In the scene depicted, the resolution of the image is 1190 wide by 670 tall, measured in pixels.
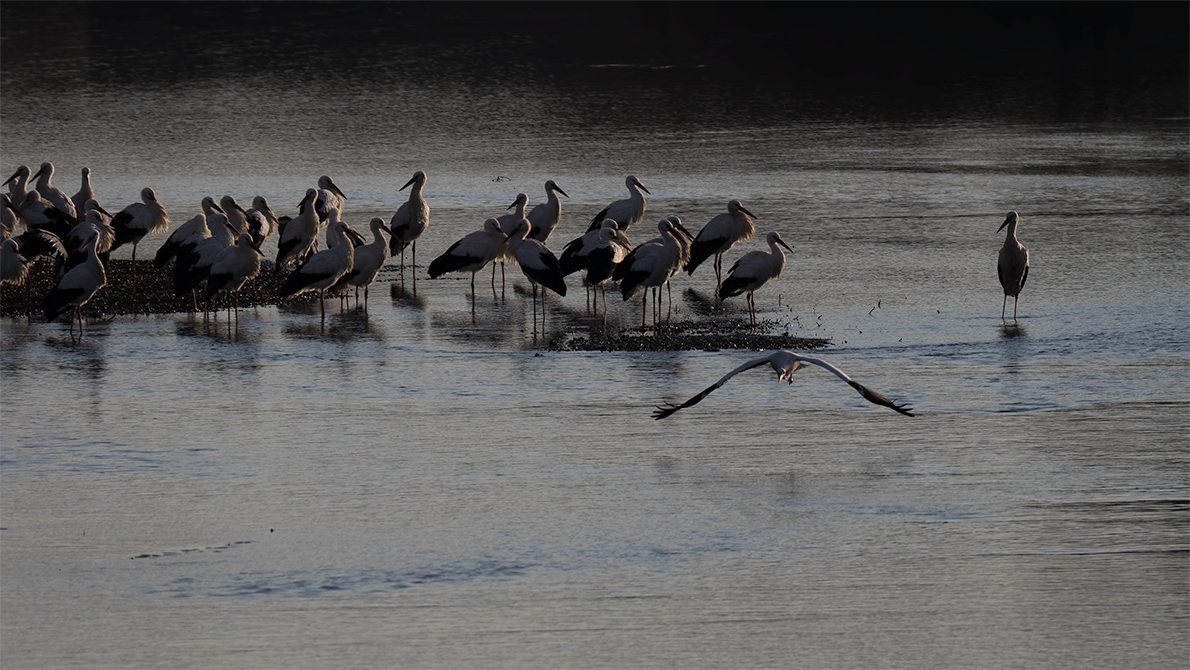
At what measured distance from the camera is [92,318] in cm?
1659

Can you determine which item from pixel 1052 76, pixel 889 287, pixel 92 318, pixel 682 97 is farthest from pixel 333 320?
pixel 1052 76

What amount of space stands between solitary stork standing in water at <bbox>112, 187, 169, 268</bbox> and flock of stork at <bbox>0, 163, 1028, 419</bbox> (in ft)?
0.04

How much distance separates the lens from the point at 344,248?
16984mm

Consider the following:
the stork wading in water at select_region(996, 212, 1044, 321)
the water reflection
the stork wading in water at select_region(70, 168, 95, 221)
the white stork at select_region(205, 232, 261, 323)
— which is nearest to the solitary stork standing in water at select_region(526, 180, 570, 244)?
the white stork at select_region(205, 232, 261, 323)

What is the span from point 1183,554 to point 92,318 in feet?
35.6

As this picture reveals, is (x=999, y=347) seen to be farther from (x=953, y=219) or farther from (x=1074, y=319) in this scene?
(x=953, y=219)

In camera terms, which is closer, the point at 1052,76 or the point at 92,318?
the point at 92,318

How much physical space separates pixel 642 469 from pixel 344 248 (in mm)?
6678

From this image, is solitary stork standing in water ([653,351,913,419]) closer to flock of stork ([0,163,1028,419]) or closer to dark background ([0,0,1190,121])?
flock of stork ([0,163,1028,419])

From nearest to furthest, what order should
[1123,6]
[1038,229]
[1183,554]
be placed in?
[1183,554] → [1038,229] → [1123,6]

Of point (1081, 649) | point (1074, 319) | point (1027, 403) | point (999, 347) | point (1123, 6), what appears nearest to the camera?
point (1081, 649)

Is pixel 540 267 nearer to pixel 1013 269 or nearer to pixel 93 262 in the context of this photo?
pixel 93 262

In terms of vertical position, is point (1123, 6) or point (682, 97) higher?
point (1123, 6)

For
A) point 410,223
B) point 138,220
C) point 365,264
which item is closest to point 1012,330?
point 365,264
